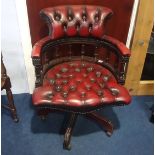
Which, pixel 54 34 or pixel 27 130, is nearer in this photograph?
pixel 54 34

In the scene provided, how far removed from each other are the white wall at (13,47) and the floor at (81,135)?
22cm

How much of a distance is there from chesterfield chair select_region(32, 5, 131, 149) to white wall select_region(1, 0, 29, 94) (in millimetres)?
256

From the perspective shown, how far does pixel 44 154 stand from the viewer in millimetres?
1830

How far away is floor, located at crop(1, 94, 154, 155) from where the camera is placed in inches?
73.6

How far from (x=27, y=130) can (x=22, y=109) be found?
26 cm

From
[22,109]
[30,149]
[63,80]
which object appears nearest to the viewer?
[63,80]

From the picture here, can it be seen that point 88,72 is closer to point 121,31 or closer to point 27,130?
point 121,31

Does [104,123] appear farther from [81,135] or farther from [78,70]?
[78,70]

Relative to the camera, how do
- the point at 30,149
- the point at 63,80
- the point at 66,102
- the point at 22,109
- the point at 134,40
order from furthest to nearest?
the point at 22,109, the point at 134,40, the point at 30,149, the point at 63,80, the point at 66,102

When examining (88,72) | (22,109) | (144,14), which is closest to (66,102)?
(88,72)

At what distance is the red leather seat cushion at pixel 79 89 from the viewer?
1.57m

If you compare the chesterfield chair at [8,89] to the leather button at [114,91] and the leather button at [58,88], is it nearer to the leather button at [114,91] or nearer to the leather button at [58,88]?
the leather button at [58,88]

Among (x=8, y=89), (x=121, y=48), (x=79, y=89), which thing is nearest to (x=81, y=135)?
(x=79, y=89)

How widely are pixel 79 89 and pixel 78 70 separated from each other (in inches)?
8.9
